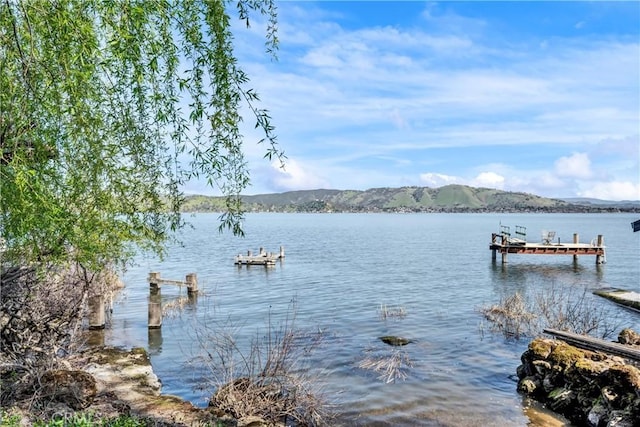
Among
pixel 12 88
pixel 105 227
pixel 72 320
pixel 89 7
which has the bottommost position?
pixel 72 320

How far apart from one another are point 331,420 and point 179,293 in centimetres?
2193

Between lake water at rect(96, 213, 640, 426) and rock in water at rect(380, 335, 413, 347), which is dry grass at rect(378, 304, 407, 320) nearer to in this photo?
lake water at rect(96, 213, 640, 426)

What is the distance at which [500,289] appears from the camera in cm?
3544

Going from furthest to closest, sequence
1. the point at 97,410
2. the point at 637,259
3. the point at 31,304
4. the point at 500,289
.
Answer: the point at 637,259 < the point at 500,289 < the point at 31,304 < the point at 97,410

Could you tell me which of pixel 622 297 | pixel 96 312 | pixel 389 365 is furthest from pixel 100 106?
pixel 622 297

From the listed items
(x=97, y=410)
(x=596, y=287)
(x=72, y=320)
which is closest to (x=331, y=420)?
(x=97, y=410)

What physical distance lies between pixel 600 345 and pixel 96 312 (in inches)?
755

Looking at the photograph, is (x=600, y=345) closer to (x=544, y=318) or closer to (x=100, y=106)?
(x=544, y=318)

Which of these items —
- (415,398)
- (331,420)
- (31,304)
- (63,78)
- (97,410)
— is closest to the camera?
(63,78)

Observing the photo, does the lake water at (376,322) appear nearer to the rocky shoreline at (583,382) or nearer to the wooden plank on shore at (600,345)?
the rocky shoreline at (583,382)

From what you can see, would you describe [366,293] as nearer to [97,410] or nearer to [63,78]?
[97,410]

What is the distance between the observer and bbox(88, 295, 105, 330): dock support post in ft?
66.5

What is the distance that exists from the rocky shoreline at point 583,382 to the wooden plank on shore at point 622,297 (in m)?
15.1

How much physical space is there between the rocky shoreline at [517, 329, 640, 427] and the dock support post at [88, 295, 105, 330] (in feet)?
55.0
